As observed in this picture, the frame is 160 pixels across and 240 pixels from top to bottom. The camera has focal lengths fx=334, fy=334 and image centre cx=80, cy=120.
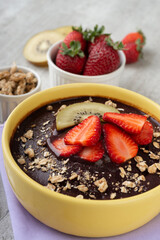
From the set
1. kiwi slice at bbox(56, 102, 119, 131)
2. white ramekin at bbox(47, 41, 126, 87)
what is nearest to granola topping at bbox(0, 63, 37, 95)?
white ramekin at bbox(47, 41, 126, 87)

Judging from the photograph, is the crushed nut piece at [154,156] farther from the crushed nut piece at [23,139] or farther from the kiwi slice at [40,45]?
the kiwi slice at [40,45]

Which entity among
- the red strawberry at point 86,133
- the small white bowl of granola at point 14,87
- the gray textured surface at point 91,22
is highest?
the red strawberry at point 86,133

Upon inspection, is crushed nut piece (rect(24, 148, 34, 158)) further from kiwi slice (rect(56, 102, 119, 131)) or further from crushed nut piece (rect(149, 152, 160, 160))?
crushed nut piece (rect(149, 152, 160, 160))

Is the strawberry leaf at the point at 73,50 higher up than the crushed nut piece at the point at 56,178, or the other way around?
the strawberry leaf at the point at 73,50

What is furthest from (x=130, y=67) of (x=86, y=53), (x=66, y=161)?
(x=66, y=161)

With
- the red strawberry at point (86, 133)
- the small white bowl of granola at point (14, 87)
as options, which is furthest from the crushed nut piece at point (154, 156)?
the small white bowl of granola at point (14, 87)

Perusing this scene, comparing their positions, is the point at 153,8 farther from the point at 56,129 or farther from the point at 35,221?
the point at 35,221
